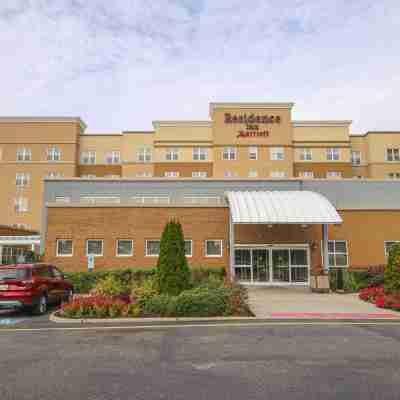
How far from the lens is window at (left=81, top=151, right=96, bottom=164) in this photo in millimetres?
53750

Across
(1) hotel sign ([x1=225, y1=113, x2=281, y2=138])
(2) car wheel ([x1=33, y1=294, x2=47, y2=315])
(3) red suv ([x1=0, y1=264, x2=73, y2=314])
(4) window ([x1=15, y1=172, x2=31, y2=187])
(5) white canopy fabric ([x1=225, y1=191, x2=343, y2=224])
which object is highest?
(1) hotel sign ([x1=225, y1=113, x2=281, y2=138])

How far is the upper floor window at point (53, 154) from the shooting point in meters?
51.5

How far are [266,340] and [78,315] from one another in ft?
21.7

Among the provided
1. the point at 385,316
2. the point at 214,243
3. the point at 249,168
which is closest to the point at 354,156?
the point at 249,168

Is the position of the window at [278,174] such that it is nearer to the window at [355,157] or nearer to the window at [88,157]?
the window at [355,157]

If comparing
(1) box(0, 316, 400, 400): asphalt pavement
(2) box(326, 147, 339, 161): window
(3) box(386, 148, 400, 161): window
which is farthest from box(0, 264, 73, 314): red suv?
Result: (3) box(386, 148, 400, 161): window

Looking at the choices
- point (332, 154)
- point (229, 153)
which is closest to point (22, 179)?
point (229, 153)

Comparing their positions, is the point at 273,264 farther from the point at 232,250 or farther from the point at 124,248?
the point at 124,248

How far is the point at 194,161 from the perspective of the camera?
162ft

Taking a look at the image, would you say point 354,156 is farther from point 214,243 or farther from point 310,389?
point 310,389

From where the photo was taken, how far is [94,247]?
24.4 meters

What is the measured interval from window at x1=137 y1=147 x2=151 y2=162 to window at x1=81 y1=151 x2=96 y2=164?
6545 millimetres

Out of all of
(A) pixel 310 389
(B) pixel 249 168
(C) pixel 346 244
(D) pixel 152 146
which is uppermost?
(D) pixel 152 146

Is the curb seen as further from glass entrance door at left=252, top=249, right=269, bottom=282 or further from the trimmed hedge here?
glass entrance door at left=252, top=249, right=269, bottom=282
